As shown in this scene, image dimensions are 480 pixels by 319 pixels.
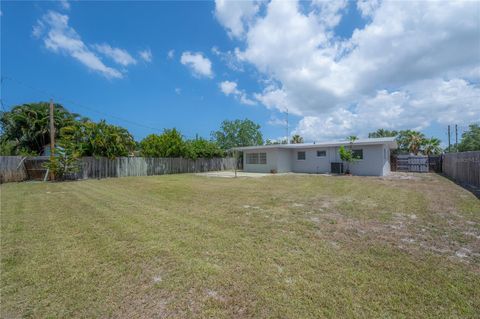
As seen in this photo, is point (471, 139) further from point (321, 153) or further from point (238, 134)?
point (238, 134)

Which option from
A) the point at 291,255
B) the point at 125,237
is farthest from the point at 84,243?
the point at 291,255

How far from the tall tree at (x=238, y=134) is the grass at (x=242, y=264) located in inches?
1368

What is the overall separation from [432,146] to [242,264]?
92.7ft

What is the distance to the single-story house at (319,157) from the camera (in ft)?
50.6

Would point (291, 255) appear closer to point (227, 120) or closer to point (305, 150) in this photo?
point (305, 150)

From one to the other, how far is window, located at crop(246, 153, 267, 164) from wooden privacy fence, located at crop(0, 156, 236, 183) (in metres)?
4.69

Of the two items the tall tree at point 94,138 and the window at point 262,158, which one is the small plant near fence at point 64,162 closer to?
the tall tree at point 94,138

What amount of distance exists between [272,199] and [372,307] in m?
5.18

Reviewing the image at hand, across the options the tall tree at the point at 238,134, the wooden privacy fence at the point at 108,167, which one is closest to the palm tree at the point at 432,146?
the wooden privacy fence at the point at 108,167

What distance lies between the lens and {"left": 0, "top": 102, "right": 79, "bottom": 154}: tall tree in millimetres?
21047

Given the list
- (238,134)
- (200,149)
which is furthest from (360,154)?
(238,134)

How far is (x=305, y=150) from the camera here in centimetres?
1912

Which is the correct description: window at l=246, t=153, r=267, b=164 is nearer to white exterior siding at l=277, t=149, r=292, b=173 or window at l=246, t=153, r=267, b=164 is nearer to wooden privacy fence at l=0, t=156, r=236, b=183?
white exterior siding at l=277, t=149, r=292, b=173

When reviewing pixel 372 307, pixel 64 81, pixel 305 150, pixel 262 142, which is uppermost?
pixel 64 81
